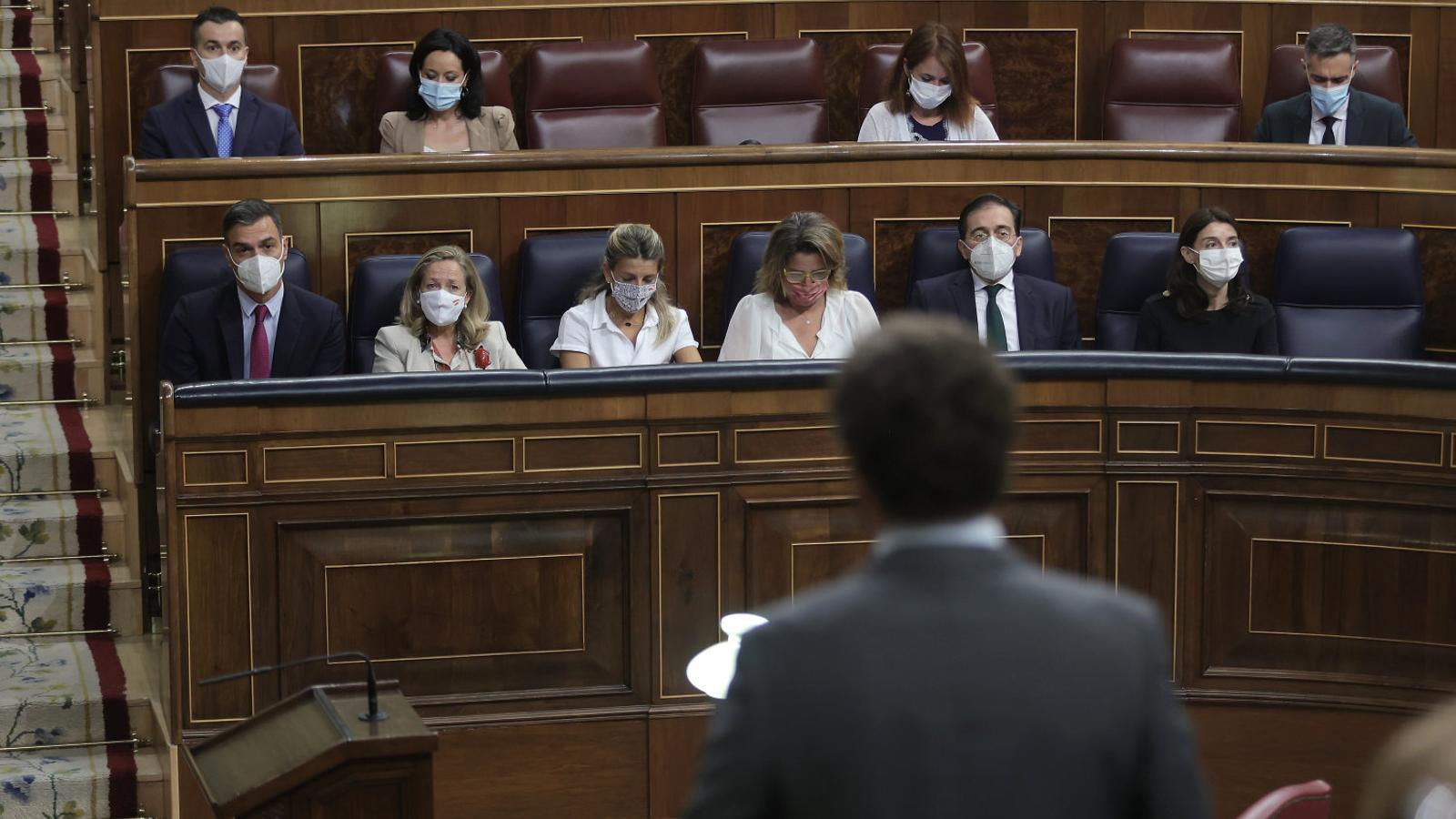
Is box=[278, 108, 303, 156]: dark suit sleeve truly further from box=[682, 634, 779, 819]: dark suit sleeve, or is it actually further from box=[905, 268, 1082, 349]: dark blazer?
box=[682, 634, 779, 819]: dark suit sleeve

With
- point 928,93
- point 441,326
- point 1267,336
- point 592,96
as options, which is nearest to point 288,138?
point 592,96

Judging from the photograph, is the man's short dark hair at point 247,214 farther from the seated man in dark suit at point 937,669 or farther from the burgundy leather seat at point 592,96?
the seated man in dark suit at point 937,669

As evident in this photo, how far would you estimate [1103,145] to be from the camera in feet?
11.8

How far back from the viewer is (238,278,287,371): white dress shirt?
319 cm

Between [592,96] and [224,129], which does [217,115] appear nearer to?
[224,129]

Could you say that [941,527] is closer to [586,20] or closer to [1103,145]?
[1103,145]

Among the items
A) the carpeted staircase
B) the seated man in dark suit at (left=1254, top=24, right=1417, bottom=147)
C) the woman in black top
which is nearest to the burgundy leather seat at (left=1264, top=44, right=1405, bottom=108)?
the seated man in dark suit at (left=1254, top=24, right=1417, bottom=147)

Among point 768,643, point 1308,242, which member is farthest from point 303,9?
point 768,643

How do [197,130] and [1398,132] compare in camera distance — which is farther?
[1398,132]

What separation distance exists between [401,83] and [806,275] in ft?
3.82

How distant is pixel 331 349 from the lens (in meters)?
3.22

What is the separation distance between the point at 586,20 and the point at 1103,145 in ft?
4.24

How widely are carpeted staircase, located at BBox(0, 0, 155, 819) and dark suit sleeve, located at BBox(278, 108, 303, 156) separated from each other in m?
0.50

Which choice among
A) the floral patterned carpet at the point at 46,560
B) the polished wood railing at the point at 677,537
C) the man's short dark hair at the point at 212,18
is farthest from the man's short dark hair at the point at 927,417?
the man's short dark hair at the point at 212,18
